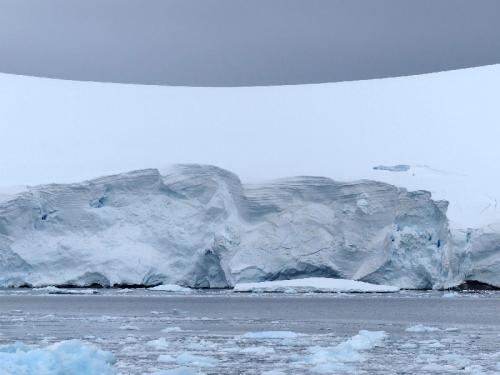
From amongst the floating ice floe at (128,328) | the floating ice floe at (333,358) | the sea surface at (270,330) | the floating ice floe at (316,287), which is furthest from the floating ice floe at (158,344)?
the floating ice floe at (316,287)

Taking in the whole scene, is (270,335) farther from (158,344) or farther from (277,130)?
(277,130)

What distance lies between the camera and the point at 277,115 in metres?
46.8

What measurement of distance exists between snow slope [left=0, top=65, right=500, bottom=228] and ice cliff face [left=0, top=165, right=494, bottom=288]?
3.83m

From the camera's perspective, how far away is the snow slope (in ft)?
115

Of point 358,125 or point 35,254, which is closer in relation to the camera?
point 35,254

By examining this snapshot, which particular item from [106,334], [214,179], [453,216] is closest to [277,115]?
[453,216]

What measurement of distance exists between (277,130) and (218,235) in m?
18.7

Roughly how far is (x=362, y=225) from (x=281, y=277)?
8.13 feet

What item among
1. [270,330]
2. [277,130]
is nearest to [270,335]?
[270,330]

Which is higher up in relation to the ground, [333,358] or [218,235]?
[218,235]

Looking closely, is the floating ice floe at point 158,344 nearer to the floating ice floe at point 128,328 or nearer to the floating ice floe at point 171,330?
the floating ice floe at point 171,330

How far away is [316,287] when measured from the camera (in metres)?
26.3

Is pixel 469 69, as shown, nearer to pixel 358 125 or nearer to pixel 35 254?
pixel 358 125

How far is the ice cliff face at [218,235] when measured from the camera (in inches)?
A: 1036
